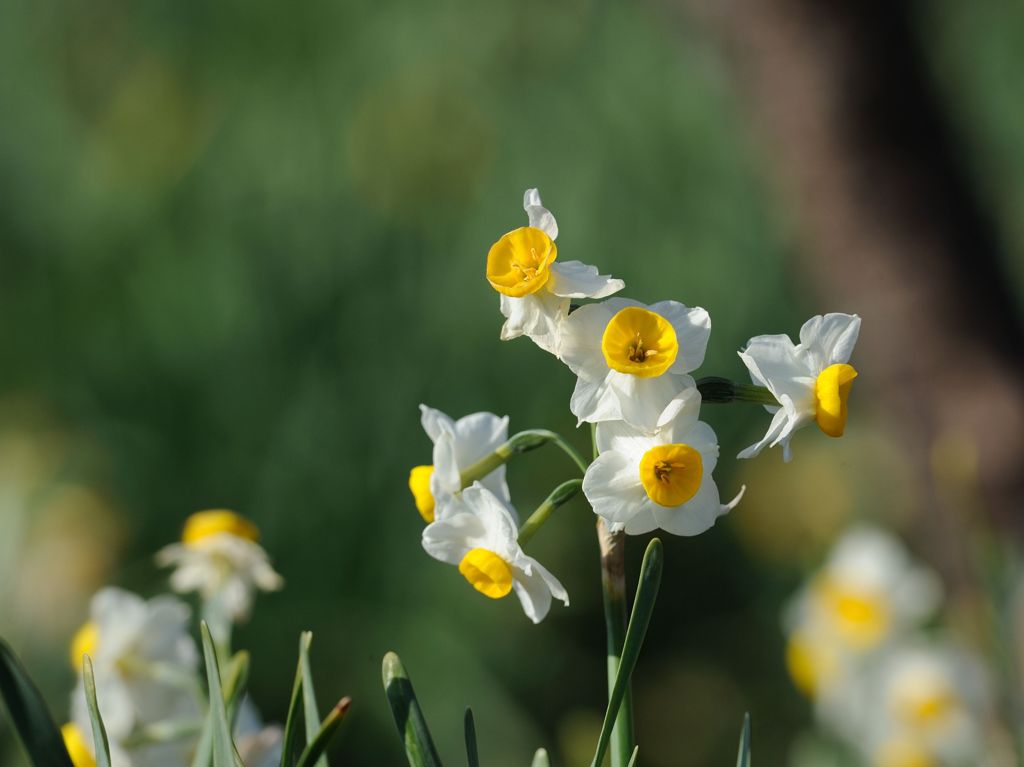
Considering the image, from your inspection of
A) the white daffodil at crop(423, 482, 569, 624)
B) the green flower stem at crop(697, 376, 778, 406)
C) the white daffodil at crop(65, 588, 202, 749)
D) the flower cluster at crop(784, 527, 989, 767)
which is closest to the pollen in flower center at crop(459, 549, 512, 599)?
the white daffodil at crop(423, 482, 569, 624)

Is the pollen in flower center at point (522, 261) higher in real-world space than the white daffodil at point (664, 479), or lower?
higher

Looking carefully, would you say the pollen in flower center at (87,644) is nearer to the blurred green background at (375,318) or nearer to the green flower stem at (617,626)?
the green flower stem at (617,626)

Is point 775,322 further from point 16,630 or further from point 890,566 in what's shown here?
point 16,630

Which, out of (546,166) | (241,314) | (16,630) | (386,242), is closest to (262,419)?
(241,314)

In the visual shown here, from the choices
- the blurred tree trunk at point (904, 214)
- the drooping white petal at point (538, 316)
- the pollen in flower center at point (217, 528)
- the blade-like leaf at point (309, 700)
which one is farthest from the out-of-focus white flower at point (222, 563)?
the blurred tree trunk at point (904, 214)

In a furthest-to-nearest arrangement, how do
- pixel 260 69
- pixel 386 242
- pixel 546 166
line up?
pixel 260 69 → pixel 546 166 → pixel 386 242

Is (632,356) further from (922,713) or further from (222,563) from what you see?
(922,713)
